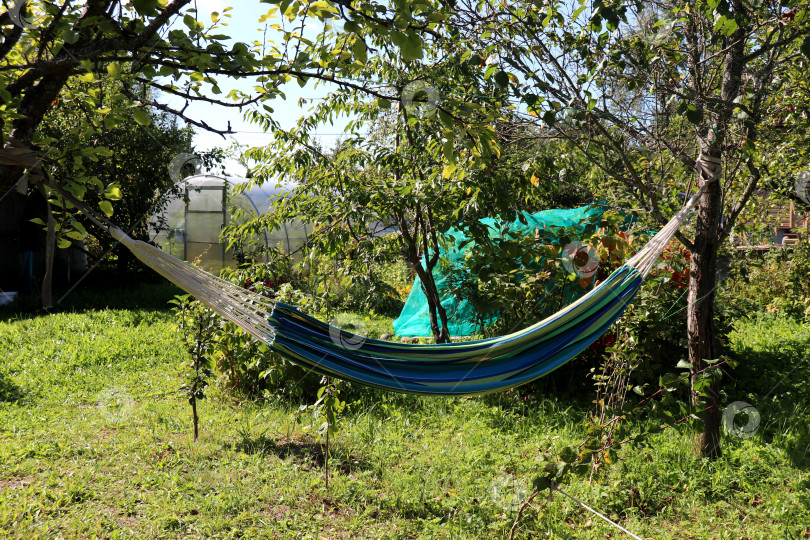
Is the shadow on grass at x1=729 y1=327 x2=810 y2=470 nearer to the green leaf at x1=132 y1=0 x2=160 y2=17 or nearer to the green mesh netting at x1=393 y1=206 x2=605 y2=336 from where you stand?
the green mesh netting at x1=393 y1=206 x2=605 y2=336

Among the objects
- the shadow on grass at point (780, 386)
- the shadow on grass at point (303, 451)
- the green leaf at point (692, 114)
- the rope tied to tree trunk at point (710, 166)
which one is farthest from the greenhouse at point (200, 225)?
the green leaf at point (692, 114)

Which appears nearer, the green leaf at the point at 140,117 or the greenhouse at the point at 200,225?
the green leaf at the point at 140,117

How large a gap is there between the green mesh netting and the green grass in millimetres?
686

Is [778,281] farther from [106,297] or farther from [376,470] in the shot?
[106,297]

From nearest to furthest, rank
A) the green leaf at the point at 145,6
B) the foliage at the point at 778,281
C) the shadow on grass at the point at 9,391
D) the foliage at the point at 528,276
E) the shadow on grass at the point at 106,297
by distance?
the green leaf at the point at 145,6, the foliage at the point at 528,276, the shadow on grass at the point at 9,391, the foliage at the point at 778,281, the shadow on grass at the point at 106,297

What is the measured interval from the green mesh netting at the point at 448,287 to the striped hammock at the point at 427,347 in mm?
889

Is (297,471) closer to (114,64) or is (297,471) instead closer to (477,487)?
(477,487)

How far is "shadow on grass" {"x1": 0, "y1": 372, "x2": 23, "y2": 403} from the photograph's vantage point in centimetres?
357

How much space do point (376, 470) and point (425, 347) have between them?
0.98 meters

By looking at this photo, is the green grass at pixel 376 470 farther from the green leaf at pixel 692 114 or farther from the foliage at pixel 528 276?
the green leaf at pixel 692 114

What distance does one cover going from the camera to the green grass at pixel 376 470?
2.20m

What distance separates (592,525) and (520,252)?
1.42 metres

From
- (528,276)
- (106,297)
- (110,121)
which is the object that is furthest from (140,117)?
(106,297)

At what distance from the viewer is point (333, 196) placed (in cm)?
315
